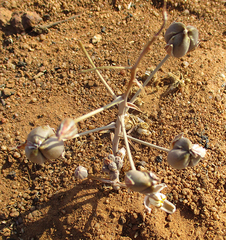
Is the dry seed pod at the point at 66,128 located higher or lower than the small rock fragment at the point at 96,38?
lower

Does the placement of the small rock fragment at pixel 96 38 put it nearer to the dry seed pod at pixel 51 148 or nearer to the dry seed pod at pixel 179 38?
the dry seed pod at pixel 179 38

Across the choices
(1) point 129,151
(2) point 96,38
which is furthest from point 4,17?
(1) point 129,151

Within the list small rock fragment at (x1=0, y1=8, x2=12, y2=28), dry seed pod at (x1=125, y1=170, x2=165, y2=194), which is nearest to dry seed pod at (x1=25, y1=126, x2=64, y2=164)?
dry seed pod at (x1=125, y1=170, x2=165, y2=194)

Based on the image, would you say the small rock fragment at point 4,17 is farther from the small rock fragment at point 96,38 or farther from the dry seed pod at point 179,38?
the dry seed pod at point 179,38

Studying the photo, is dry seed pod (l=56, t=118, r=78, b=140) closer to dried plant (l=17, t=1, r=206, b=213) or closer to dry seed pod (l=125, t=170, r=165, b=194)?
dried plant (l=17, t=1, r=206, b=213)

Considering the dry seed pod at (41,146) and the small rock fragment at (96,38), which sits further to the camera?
the small rock fragment at (96,38)

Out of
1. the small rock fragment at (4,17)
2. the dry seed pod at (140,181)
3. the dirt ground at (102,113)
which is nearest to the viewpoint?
the dry seed pod at (140,181)

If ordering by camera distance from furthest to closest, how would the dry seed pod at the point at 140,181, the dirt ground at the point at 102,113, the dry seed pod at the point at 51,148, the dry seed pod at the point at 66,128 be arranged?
the dirt ground at the point at 102,113 < the dry seed pod at the point at 51,148 < the dry seed pod at the point at 140,181 < the dry seed pod at the point at 66,128

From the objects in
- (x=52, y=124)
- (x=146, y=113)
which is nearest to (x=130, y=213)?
(x=146, y=113)

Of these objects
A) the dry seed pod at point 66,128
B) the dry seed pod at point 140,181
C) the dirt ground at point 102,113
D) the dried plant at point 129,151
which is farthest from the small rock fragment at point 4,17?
the dry seed pod at point 140,181

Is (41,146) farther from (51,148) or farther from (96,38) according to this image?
(96,38)
